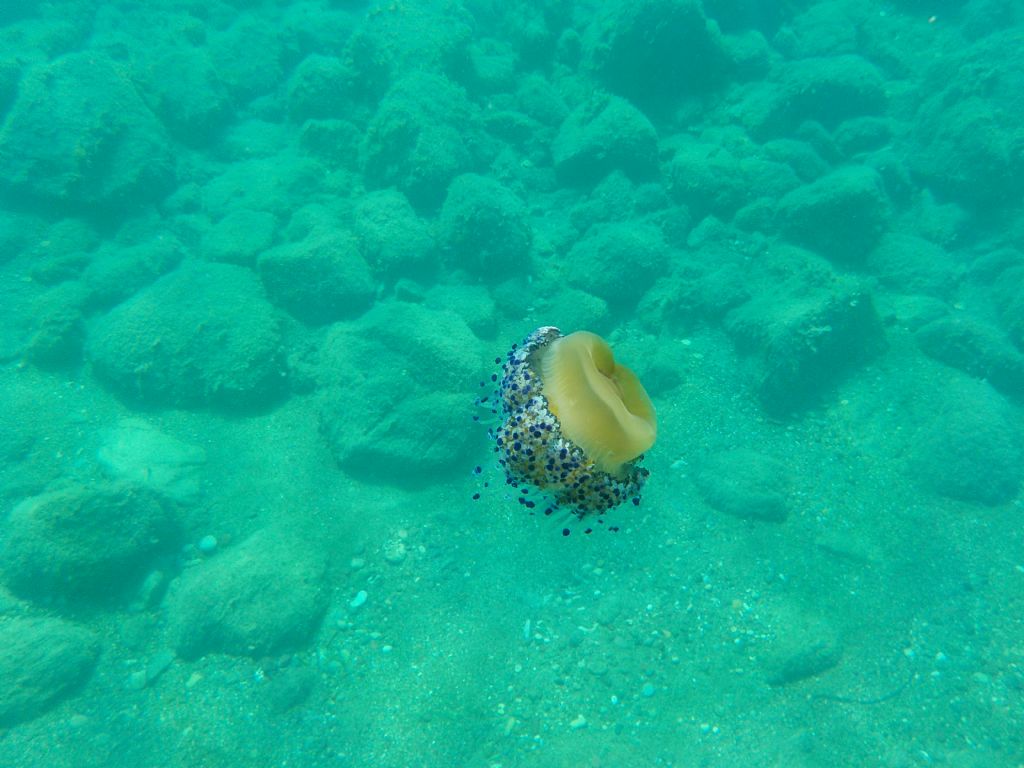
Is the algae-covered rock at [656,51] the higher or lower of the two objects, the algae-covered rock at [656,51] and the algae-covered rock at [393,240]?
the higher

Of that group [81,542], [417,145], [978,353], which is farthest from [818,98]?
[81,542]

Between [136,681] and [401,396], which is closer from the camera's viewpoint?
[136,681]

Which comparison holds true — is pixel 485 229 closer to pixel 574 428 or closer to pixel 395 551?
pixel 395 551

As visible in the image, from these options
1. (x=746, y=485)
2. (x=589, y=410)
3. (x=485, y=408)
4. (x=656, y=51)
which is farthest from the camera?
(x=656, y=51)

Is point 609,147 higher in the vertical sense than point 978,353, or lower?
higher

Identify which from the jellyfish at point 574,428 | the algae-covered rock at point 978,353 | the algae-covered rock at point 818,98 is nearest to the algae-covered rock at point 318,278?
the jellyfish at point 574,428

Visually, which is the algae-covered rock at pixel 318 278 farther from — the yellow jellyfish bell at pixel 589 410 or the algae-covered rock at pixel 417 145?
the yellow jellyfish bell at pixel 589 410

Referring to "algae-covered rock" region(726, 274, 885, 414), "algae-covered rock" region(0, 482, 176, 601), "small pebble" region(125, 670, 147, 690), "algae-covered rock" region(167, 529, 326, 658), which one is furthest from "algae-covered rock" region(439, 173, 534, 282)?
"small pebble" region(125, 670, 147, 690)
